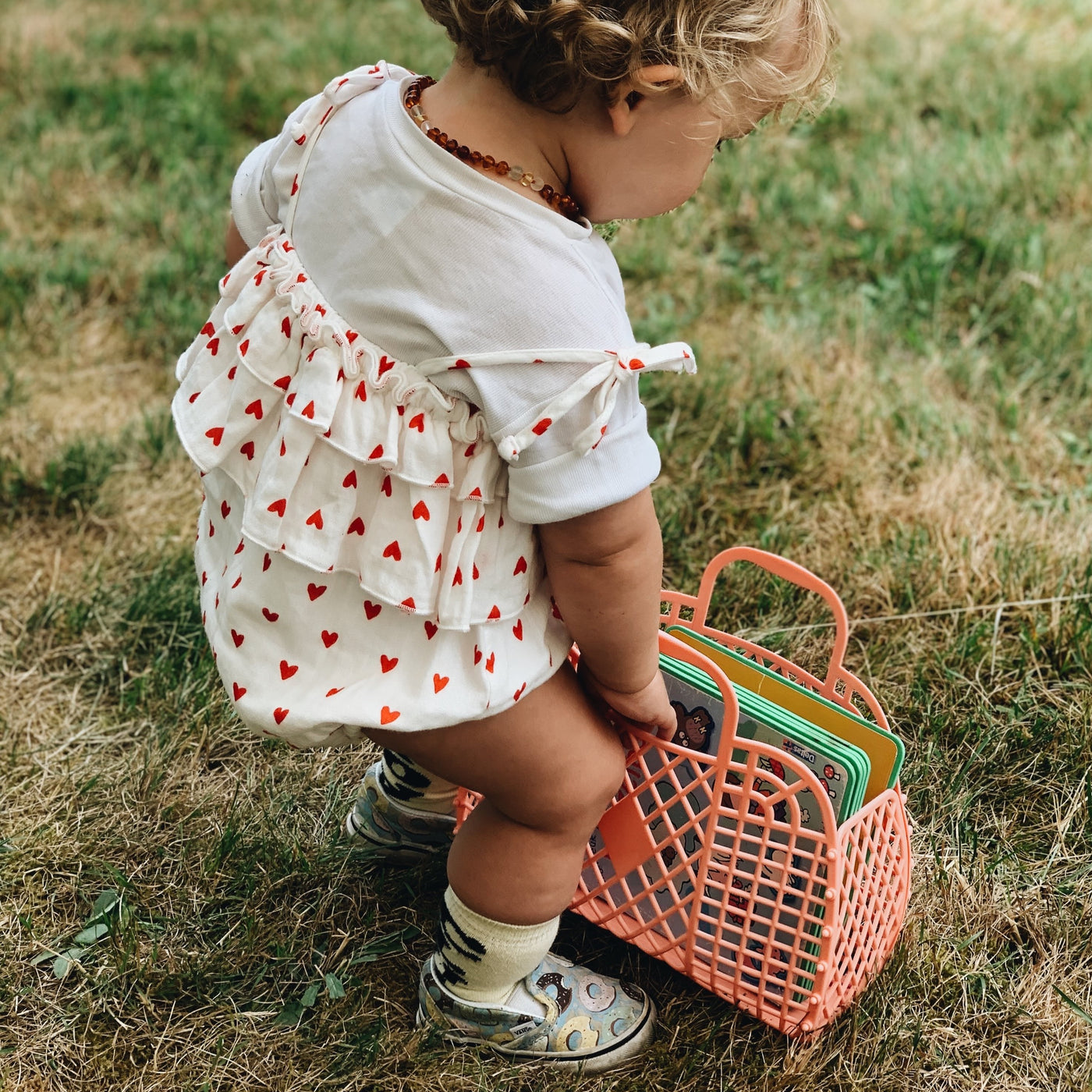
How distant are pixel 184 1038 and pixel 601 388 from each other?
3.11 ft

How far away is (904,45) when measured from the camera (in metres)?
3.94

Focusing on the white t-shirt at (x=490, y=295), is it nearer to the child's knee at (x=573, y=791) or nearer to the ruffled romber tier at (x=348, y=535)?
the ruffled romber tier at (x=348, y=535)

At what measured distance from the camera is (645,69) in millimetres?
1119

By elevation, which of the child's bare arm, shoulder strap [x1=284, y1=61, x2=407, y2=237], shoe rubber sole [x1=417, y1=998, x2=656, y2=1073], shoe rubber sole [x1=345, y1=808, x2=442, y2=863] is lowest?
shoe rubber sole [x1=417, y1=998, x2=656, y2=1073]

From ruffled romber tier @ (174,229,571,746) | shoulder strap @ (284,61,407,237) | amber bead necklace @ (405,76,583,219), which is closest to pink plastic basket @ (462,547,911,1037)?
ruffled romber tier @ (174,229,571,746)

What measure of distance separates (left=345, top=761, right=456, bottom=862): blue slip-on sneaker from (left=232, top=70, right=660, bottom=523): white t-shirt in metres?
0.63

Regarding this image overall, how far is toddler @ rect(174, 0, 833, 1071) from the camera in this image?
115cm

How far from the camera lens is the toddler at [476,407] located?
115 cm

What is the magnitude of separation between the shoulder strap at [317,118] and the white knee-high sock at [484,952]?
785 millimetres

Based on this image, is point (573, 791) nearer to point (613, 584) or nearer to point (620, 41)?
point (613, 584)

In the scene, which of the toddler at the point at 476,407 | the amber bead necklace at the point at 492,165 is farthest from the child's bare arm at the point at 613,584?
the amber bead necklace at the point at 492,165

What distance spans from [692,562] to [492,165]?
3.63 feet

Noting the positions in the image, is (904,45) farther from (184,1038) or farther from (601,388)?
(184,1038)

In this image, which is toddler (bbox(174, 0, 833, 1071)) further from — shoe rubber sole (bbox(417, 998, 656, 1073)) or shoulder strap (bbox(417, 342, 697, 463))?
shoe rubber sole (bbox(417, 998, 656, 1073))
